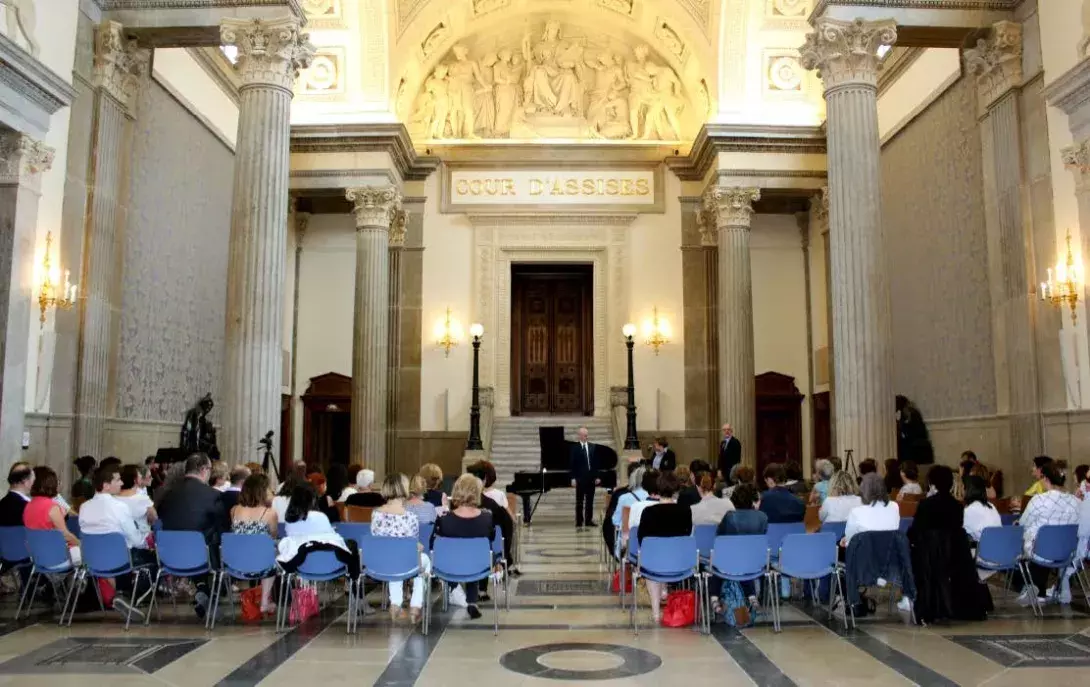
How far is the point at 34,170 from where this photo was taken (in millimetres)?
11156

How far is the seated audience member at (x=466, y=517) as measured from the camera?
25.3 feet

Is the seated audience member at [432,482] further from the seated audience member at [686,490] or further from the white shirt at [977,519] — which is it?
the white shirt at [977,519]

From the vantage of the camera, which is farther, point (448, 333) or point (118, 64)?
point (448, 333)

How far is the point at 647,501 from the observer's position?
340 inches

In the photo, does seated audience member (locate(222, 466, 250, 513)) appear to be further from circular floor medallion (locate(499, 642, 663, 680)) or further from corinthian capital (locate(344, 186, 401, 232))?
corinthian capital (locate(344, 186, 401, 232))

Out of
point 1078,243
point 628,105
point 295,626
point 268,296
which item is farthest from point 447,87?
point 295,626

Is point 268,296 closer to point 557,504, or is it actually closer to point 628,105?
point 557,504

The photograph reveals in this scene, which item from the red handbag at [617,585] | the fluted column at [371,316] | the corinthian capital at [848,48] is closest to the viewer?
the red handbag at [617,585]

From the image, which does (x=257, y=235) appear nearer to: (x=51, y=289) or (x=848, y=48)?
(x=51, y=289)

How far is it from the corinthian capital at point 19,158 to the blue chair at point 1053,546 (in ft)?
38.1

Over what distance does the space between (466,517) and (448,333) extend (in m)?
13.6

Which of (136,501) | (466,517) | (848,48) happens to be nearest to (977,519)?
(466,517)

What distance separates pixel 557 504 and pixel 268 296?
8121mm

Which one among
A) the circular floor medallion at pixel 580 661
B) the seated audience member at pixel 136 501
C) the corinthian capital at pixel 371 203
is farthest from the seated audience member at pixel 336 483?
the corinthian capital at pixel 371 203
